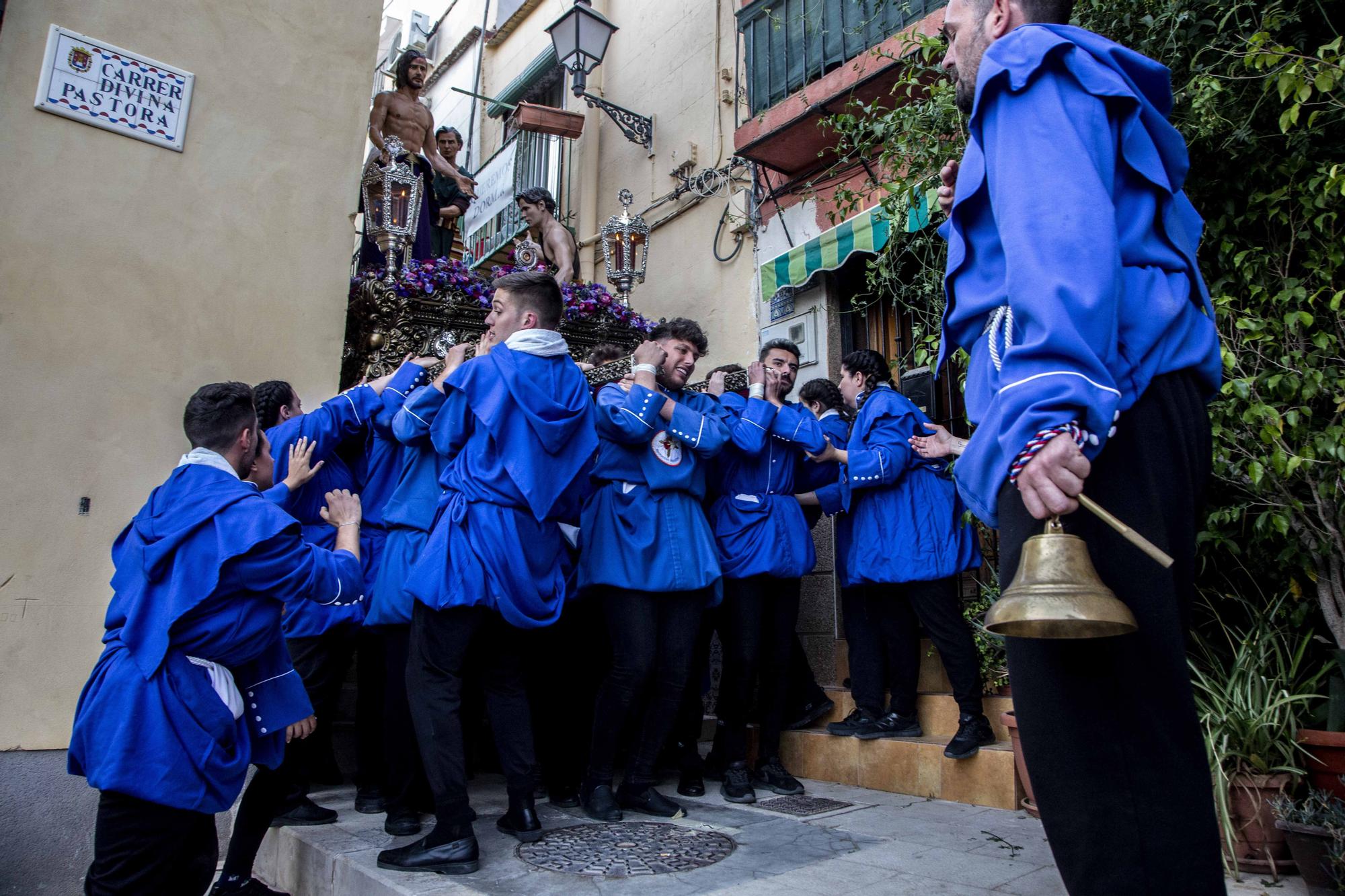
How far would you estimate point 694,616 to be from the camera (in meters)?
3.82

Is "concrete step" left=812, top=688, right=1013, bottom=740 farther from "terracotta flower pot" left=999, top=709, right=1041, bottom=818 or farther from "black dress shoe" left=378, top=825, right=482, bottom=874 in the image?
"black dress shoe" left=378, top=825, right=482, bottom=874

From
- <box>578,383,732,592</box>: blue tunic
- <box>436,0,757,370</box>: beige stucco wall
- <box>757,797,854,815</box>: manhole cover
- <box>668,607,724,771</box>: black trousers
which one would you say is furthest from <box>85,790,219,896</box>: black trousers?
<box>436,0,757,370</box>: beige stucco wall

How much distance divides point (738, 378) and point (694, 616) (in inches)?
114

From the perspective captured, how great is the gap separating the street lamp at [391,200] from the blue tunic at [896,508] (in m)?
3.52

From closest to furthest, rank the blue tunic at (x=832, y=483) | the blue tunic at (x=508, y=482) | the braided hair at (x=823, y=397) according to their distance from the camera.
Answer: the blue tunic at (x=508, y=482), the blue tunic at (x=832, y=483), the braided hair at (x=823, y=397)

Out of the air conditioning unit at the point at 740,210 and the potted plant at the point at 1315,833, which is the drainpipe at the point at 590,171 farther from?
the potted plant at the point at 1315,833

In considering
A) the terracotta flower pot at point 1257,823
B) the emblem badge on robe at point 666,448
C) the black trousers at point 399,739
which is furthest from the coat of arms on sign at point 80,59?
the terracotta flower pot at point 1257,823

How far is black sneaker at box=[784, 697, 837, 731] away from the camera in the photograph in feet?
15.6

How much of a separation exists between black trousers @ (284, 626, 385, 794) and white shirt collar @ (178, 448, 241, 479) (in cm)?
109

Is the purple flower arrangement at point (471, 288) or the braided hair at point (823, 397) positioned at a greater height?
the purple flower arrangement at point (471, 288)

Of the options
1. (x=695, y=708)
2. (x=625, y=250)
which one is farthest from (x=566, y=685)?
(x=625, y=250)

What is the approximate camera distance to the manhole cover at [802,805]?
3.80m

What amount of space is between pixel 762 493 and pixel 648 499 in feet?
2.41

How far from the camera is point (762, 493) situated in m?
4.37
